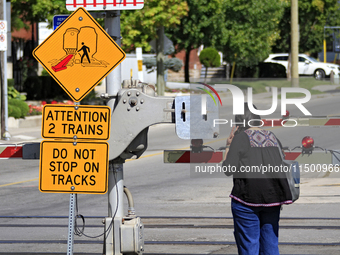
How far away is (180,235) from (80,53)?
3.05 meters

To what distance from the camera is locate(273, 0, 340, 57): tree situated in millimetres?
44938

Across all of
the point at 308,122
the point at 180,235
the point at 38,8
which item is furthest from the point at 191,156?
the point at 38,8

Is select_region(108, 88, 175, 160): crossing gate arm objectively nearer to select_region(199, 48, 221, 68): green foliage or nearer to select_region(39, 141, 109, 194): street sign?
select_region(39, 141, 109, 194): street sign

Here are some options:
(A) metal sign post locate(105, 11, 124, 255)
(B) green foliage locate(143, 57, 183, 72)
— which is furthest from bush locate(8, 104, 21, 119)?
(A) metal sign post locate(105, 11, 124, 255)

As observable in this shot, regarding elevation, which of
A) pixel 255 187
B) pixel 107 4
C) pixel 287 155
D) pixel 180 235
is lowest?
pixel 180 235

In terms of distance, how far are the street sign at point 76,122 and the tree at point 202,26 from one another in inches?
1008

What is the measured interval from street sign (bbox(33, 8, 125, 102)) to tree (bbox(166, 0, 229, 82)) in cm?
2532

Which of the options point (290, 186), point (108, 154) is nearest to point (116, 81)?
point (108, 154)

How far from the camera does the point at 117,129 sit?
16.1 feet

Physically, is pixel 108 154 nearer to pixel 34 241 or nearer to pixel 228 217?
pixel 34 241

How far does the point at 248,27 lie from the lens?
106ft

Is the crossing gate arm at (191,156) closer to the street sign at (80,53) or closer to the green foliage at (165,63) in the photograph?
the street sign at (80,53)

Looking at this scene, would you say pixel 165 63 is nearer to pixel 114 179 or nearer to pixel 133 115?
pixel 114 179

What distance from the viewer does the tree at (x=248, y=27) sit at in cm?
3167
